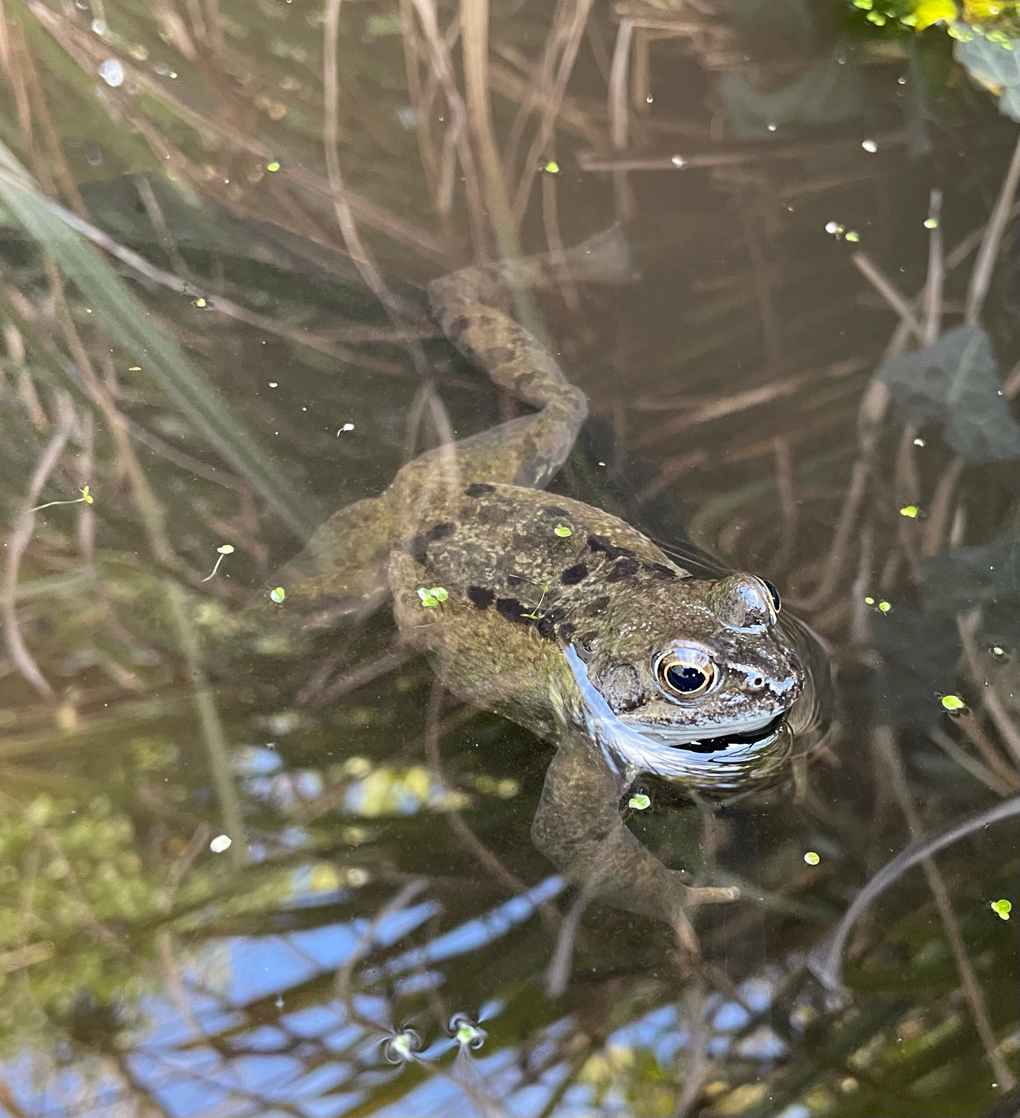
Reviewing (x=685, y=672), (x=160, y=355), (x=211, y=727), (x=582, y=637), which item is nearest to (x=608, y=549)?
(x=582, y=637)

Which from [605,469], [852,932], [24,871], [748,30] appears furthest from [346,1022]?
[748,30]

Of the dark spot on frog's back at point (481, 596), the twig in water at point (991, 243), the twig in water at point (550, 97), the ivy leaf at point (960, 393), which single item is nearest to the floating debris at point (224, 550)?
the dark spot on frog's back at point (481, 596)

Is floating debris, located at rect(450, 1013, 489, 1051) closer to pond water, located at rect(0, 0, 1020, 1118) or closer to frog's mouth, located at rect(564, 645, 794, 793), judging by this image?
pond water, located at rect(0, 0, 1020, 1118)

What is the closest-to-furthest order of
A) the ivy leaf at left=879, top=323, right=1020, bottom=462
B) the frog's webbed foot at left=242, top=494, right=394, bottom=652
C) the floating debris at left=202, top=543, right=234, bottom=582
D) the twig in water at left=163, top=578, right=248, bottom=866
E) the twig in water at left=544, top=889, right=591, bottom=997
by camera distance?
the twig in water at left=544, top=889, right=591, bottom=997 < the twig in water at left=163, top=578, right=248, bottom=866 < the frog's webbed foot at left=242, top=494, right=394, bottom=652 < the floating debris at left=202, top=543, right=234, bottom=582 < the ivy leaf at left=879, top=323, right=1020, bottom=462

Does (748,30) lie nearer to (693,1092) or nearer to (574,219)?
(574,219)

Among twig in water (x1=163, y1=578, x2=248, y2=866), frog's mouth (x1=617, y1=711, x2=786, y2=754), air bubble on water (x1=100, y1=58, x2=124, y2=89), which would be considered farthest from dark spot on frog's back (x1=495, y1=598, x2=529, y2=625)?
air bubble on water (x1=100, y1=58, x2=124, y2=89)

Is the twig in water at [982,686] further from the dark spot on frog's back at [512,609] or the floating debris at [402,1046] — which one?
the floating debris at [402,1046]

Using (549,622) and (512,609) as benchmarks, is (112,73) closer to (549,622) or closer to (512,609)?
(512,609)
